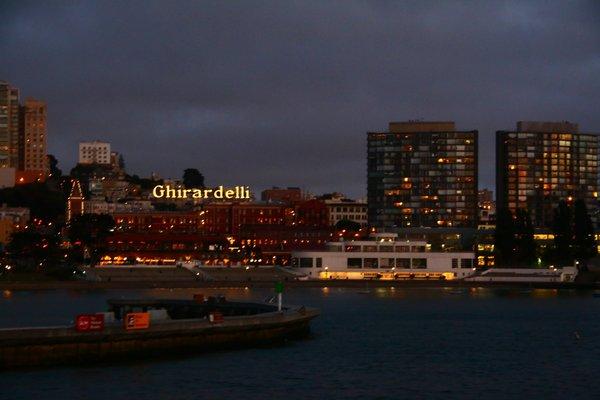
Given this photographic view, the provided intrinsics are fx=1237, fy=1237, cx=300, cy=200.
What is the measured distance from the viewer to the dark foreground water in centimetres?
5522

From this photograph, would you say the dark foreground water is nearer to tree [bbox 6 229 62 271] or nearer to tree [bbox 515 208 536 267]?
tree [bbox 515 208 536 267]

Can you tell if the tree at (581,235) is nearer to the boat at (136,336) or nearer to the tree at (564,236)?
the tree at (564,236)

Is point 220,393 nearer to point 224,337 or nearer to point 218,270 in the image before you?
point 224,337

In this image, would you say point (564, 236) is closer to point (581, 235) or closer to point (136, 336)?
point (581, 235)

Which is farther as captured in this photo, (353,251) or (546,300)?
(353,251)

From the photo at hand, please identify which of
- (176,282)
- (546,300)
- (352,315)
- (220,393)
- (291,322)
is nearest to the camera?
(220,393)

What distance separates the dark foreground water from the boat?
1.24 metres

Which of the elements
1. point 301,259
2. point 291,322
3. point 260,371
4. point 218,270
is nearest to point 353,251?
point 301,259

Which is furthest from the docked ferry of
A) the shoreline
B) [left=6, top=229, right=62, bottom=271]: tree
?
[left=6, top=229, right=62, bottom=271]: tree

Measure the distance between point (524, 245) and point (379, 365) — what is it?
120 meters

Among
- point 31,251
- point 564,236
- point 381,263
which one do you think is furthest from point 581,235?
point 31,251

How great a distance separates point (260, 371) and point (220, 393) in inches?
277

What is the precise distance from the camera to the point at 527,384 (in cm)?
5912

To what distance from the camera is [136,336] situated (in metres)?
63.4
